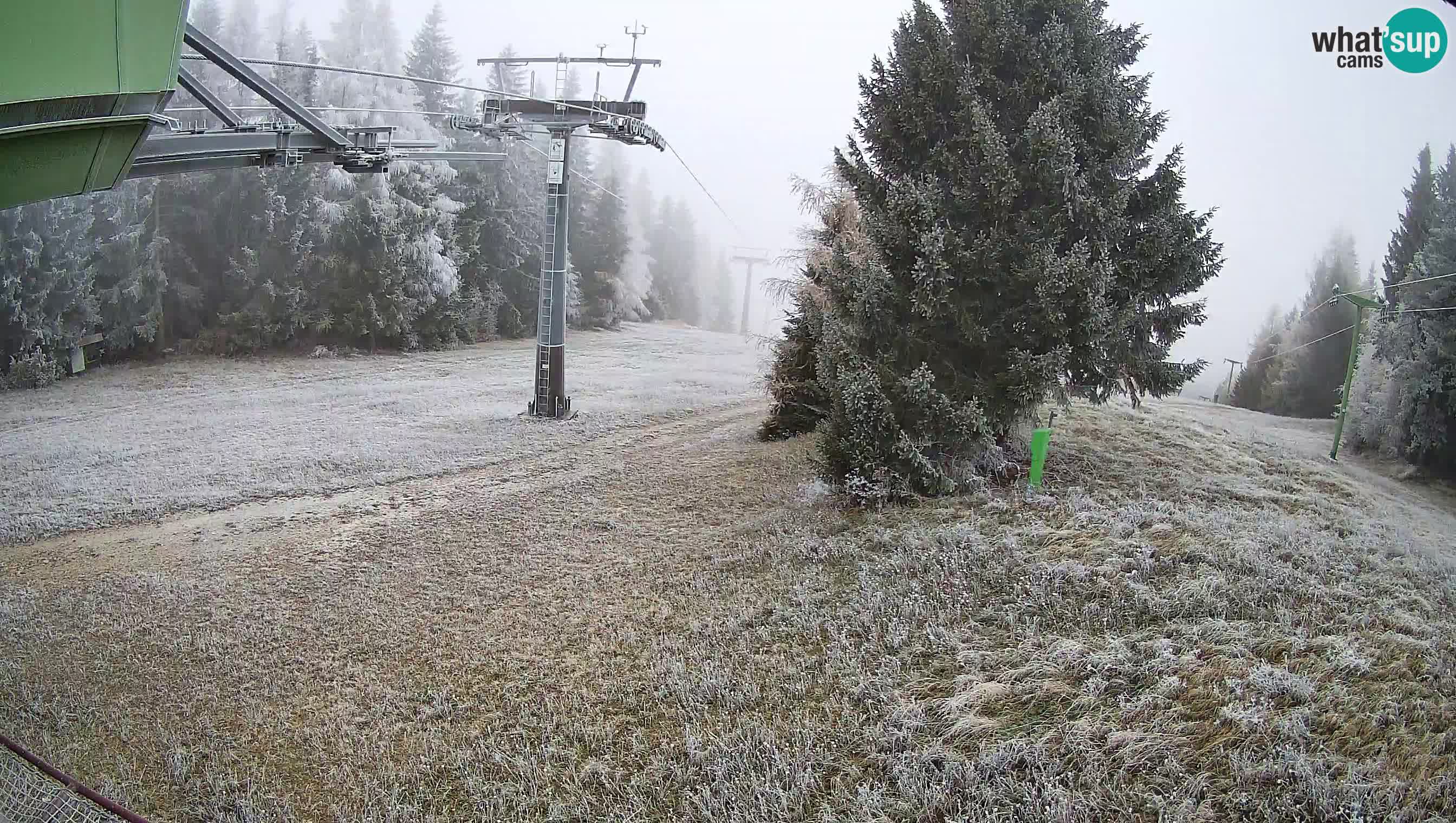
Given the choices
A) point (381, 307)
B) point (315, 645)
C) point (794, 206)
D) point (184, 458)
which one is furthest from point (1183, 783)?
point (381, 307)

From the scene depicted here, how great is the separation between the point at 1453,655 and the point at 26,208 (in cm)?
1204

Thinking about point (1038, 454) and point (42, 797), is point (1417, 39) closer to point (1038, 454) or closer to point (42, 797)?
point (1038, 454)

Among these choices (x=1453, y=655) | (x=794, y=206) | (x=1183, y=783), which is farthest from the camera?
(x=794, y=206)

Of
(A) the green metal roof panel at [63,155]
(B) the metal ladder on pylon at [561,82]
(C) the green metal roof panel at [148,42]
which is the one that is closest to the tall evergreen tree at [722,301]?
(B) the metal ladder on pylon at [561,82]

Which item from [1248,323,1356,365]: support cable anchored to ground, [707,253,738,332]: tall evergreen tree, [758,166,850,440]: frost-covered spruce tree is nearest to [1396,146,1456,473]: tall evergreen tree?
[1248,323,1356,365]: support cable anchored to ground

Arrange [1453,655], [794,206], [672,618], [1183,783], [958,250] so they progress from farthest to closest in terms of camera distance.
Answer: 1. [794,206]
2. [958,250]
3. [672,618]
4. [1453,655]
5. [1183,783]

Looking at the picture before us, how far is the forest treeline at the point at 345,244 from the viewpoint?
8547 mm

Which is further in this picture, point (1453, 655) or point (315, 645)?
point (315, 645)

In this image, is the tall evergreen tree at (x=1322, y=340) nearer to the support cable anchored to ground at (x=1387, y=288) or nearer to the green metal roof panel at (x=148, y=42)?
the support cable anchored to ground at (x=1387, y=288)

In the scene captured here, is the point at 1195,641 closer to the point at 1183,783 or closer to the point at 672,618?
the point at 1183,783

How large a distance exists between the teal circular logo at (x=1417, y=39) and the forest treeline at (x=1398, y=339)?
0.55 metres

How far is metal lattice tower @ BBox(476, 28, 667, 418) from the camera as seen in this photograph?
984cm

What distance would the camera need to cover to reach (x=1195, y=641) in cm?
373

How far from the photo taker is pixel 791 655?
441 centimetres
